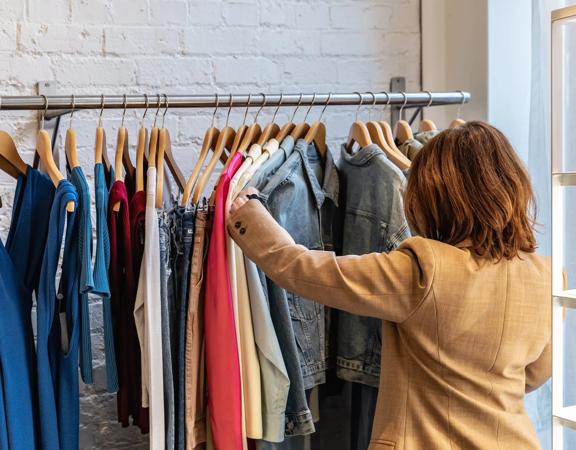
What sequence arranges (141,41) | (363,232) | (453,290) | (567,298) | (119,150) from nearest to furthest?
(567,298) → (453,290) → (119,150) → (363,232) → (141,41)

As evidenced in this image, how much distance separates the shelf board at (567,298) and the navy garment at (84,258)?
0.80 meters

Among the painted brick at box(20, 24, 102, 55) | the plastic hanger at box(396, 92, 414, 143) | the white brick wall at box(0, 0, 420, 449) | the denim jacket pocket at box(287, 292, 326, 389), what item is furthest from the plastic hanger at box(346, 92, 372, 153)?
the painted brick at box(20, 24, 102, 55)

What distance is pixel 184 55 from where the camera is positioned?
2189mm

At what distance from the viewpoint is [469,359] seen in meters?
1.50

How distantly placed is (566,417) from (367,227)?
72 centimetres

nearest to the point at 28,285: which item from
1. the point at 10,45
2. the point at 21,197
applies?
the point at 21,197

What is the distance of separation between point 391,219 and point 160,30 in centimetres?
84

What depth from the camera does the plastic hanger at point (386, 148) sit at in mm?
1819

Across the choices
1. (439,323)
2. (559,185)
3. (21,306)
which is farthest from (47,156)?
(559,185)

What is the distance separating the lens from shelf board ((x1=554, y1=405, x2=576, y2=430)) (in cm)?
113

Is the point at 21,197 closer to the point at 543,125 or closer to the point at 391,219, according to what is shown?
the point at 391,219

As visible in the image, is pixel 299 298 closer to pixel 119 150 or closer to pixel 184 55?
pixel 119 150

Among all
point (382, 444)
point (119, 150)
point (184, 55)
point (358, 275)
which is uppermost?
point (184, 55)

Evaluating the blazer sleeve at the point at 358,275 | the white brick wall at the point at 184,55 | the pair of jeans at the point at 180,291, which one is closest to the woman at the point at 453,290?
the blazer sleeve at the point at 358,275
